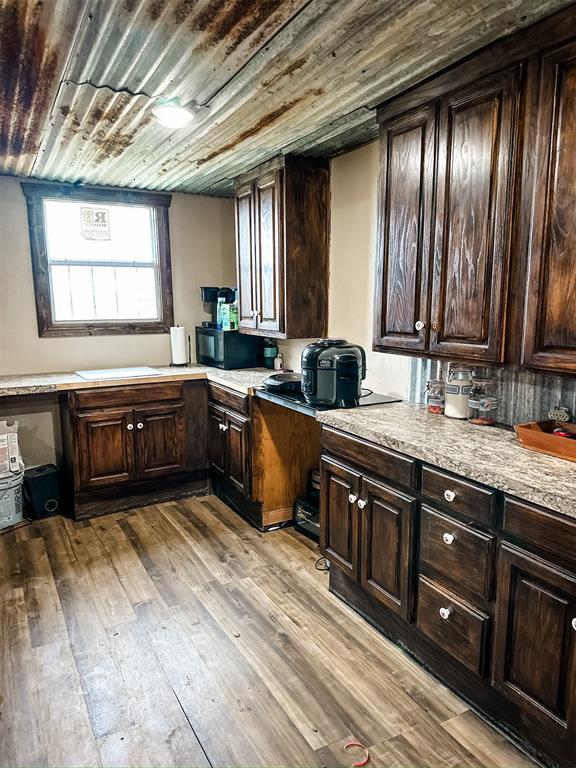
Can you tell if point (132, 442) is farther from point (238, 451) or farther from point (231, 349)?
point (231, 349)

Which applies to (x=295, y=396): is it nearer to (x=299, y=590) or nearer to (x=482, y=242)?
(x=299, y=590)

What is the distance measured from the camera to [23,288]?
370cm

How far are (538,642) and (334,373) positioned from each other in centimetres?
141

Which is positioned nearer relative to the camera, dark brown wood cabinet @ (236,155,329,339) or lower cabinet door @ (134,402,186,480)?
dark brown wood cabinet @ (236,155,329,339)

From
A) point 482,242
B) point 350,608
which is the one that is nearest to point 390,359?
point 482,242

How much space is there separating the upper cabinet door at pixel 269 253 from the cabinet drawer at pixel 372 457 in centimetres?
114

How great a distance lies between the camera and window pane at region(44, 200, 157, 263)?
380 centimetres

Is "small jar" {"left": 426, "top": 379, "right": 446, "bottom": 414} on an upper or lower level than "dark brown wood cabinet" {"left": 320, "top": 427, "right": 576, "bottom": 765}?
upper

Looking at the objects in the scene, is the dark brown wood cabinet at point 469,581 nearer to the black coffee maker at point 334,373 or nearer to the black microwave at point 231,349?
the black coffee maker at point 334,373

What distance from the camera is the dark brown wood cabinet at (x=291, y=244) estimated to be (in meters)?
3.17

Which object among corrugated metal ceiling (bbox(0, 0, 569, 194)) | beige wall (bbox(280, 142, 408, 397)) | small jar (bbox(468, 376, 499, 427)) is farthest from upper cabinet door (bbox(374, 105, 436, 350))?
beige wall (bbox(280, 142, 408, 397))

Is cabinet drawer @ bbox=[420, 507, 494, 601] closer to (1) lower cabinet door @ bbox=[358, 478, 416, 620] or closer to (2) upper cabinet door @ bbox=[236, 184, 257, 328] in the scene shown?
(1) lower cabinet door @ bbox=[358, 478, 416, 620]

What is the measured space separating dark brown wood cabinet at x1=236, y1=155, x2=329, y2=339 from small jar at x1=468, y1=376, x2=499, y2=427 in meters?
1.34

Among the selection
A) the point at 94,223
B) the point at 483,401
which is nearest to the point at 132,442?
the point at 94,223
